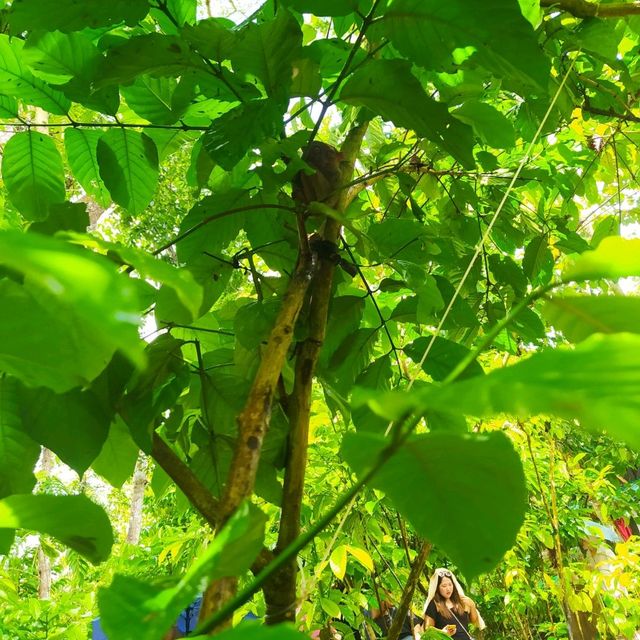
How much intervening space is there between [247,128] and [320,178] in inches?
4.7

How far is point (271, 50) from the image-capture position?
409 millimetres

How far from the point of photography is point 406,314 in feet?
1.97

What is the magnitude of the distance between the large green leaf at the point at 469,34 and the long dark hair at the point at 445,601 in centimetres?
291

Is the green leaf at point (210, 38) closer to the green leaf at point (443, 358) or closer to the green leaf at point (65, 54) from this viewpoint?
the green leaf at point (65, 54)

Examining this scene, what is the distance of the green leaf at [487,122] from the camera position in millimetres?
535

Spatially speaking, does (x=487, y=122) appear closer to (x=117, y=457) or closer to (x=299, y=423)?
(x=299, y=423)

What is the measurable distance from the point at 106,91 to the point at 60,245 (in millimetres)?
413

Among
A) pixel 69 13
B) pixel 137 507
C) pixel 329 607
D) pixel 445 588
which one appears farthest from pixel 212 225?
pixel 137 507

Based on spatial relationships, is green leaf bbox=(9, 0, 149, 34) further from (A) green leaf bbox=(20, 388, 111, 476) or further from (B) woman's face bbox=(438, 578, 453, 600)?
(B) woman's face bbox=(438, 578, 453, 600)

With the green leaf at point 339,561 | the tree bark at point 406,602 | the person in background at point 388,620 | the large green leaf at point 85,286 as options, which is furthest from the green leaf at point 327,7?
the person in background at point 388,620

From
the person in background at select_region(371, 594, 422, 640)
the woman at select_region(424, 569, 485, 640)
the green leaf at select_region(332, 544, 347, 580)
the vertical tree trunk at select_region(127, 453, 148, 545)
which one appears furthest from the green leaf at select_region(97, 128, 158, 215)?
the vertical tree trunk at select_region(127, 453, 148, 545)

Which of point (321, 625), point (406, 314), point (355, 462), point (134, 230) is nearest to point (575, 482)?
point (321, 625)

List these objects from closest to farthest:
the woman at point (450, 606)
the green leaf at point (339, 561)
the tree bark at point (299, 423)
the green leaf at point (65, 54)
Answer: the tree bark at point (299, 423)
the green leaf at point (65, 54)
the green leaf at point (339, 561)
the woman at point (450, 606)

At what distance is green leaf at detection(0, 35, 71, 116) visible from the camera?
1.65 ft
